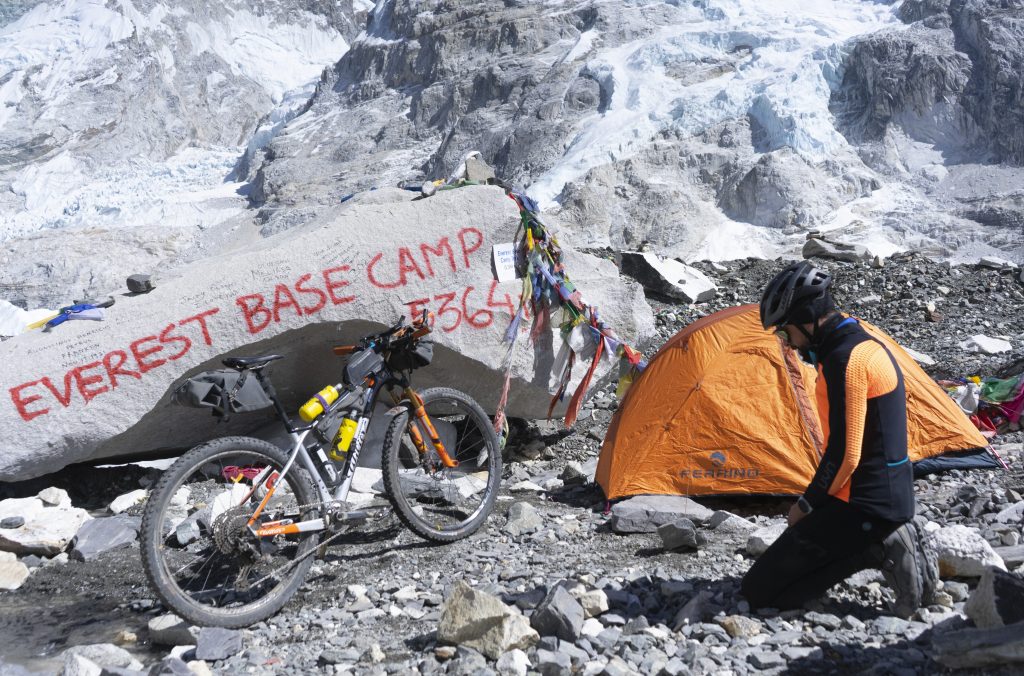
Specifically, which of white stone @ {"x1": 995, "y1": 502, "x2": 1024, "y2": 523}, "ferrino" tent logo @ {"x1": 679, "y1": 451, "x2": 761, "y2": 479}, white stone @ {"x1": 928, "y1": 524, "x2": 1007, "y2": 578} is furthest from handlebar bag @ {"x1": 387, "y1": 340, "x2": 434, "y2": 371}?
white stone @ {"x1": 995, "y1": 502, "x2": 1024, "y2": 523}

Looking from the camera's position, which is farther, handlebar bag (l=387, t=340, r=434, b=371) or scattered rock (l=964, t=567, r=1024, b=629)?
handlebar bag (l=387, t=340, r=434, b=371)

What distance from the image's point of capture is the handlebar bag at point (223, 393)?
13.4 ft

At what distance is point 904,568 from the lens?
3.54m

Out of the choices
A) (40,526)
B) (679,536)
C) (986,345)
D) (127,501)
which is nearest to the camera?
(679,536)

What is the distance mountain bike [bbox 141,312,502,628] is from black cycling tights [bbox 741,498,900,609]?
2.05 metres

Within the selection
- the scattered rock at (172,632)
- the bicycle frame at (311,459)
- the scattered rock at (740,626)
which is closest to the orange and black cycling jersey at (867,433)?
the scattered rock at (740,626)

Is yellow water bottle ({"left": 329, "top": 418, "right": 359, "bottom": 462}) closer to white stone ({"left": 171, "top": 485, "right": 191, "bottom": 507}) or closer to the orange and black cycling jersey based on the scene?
white stone ({"left": 171, "top": 485, "right": 191, "bottom": 507})

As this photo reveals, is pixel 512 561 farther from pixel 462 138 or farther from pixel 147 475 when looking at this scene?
pixel 462 138

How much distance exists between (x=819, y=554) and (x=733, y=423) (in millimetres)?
2412

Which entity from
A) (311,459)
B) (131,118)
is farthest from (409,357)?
(131,118)

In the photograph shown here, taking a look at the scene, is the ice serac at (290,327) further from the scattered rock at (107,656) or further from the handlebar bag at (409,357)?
the scattered rock at (107,656)

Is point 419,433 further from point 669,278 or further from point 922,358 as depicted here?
point 669,278

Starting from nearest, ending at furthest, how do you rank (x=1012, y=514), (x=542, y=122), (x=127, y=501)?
(x=1012, y=514) < (x=127, y=501) < (x=542, y=122)

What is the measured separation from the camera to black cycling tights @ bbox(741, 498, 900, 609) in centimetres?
355
